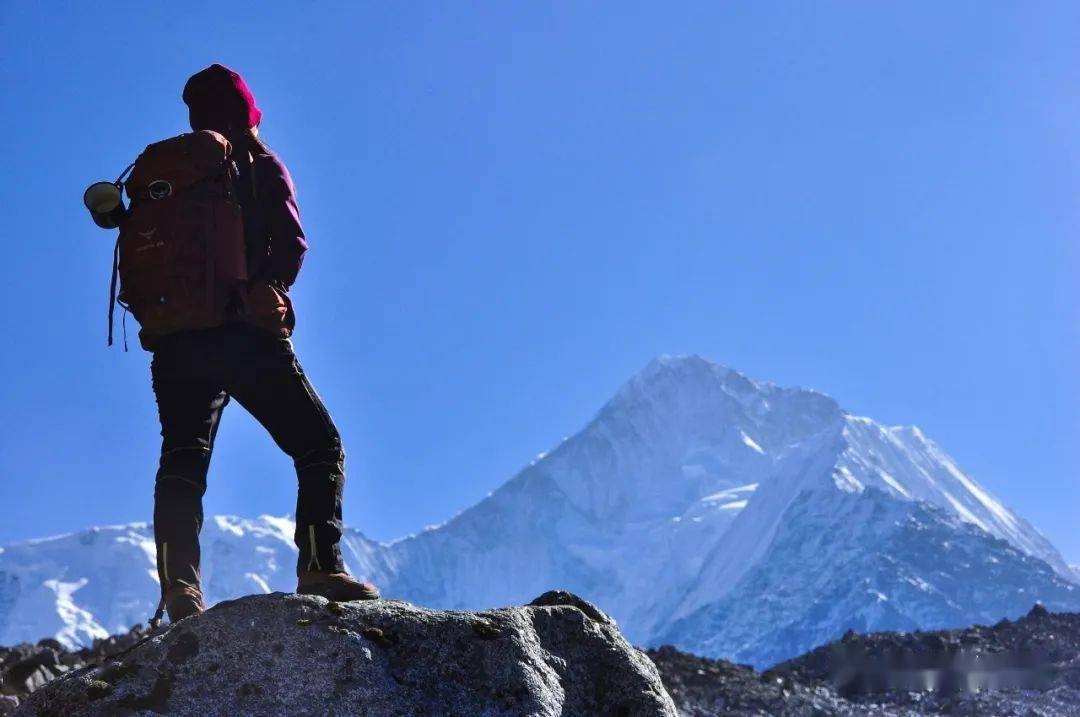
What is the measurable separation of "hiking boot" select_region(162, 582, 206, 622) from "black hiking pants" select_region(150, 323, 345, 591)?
0.05m

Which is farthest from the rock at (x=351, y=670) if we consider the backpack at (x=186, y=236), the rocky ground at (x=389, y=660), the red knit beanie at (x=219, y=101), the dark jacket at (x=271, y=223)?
the red knit beanie at (x=219, y=101)

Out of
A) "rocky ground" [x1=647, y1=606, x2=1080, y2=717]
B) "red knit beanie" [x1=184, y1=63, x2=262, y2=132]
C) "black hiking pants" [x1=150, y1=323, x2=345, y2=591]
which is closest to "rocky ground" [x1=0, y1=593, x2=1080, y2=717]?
"black hiking pants" [x1=150, y1=323, x2=345, y2=591]

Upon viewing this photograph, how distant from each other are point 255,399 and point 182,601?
2.66 ft

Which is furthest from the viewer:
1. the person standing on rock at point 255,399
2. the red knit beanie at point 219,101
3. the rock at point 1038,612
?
the rock at point 1038,612

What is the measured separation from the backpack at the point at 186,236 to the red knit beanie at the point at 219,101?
1.38 feet

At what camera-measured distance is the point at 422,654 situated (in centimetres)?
406

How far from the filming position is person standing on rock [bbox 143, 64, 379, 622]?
4.62 m

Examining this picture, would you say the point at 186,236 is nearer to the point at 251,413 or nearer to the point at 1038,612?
the point at 251,413

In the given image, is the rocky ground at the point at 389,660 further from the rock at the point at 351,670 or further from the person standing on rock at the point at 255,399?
the person standing on rock at the point at 255,399

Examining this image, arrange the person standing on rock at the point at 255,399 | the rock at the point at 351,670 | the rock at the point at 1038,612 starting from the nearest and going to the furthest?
the rock at the point at 351,670, the person standing on rock at the point at 255,399, the rock at the point at 1038,612

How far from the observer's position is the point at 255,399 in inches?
186

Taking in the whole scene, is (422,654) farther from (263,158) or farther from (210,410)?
(263,158)

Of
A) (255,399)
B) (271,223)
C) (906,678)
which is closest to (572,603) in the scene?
(255,399)

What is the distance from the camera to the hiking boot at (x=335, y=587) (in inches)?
177
